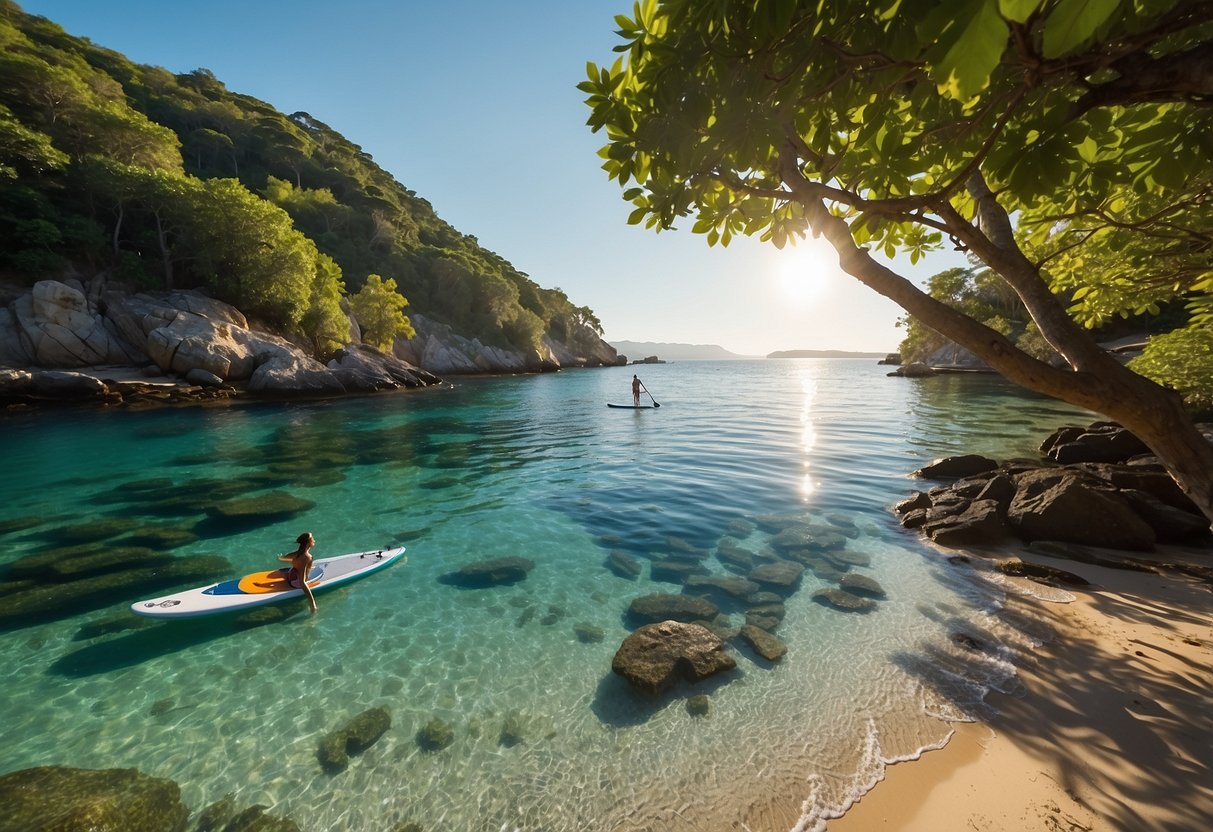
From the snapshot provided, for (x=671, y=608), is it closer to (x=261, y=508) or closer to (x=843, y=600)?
(x=843, y=600)

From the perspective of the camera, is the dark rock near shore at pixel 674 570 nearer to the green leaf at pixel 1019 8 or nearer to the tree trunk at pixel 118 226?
the green leaf at pixel 1019 8

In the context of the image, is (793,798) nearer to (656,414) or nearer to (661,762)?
(661,762)

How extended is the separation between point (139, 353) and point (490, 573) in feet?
142

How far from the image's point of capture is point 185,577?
8.70 m

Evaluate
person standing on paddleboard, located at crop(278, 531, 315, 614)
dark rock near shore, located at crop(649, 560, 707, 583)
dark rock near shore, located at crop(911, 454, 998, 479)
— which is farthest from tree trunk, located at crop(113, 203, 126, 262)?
dark rock near shore, located at crop(911, 454, 998, 479)

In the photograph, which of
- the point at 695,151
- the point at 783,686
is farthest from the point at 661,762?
the point at 695,151

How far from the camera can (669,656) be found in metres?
6.07

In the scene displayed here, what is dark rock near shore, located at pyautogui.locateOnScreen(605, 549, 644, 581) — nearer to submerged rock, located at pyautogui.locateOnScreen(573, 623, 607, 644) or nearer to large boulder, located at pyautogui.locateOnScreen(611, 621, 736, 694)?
submerged rock, located at pyautogui.locateOnScreen(573, 623, 607, 644)

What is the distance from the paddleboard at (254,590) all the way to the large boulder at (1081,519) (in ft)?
45.0

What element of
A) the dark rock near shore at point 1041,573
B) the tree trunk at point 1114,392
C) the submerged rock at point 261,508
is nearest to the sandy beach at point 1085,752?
the dark rock near shore at point 1041,573

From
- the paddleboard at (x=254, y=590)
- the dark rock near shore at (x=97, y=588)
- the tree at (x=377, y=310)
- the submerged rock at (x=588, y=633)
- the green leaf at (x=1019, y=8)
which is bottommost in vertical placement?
the submerged rock at (x=588, y=633)

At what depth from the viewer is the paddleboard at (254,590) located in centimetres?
729

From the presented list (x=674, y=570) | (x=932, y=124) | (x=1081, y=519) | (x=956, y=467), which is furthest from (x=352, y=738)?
(x=956, y=467)

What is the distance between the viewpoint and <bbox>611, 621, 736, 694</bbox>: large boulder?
5.83 meters
